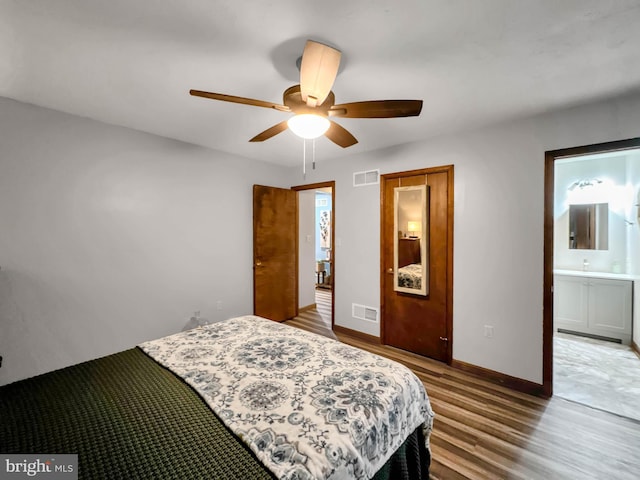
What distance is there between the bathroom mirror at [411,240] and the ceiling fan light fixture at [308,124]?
5.63ft

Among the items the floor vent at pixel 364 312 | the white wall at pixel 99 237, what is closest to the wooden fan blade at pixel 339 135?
the white wall at pixel 99 237

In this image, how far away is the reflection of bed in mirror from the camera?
3.03 metres

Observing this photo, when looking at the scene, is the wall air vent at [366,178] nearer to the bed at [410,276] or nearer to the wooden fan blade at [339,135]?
the bed at [410,276]

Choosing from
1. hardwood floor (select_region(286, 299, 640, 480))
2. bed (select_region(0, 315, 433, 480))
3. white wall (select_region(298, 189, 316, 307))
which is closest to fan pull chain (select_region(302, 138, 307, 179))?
white wall (select_region(298, 189, 316, 307))

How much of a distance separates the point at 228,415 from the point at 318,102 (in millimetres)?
1576

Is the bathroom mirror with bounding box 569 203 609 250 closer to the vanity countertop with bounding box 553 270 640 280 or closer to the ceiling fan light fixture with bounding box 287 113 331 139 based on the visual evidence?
the vanity countertop with bounding box 553 270 640 280

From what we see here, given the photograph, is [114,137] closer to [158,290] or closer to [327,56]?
[158,290]

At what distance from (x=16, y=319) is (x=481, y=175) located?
13.9ft

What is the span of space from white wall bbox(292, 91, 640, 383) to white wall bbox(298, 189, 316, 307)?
2.05 meters

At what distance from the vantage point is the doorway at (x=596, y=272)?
2717 mm

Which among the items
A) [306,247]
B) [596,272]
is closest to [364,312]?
[306,247]

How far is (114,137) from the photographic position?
2615 mm

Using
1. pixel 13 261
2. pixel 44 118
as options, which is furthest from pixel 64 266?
pixel 44 118

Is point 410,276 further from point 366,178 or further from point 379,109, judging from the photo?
point 379,109
